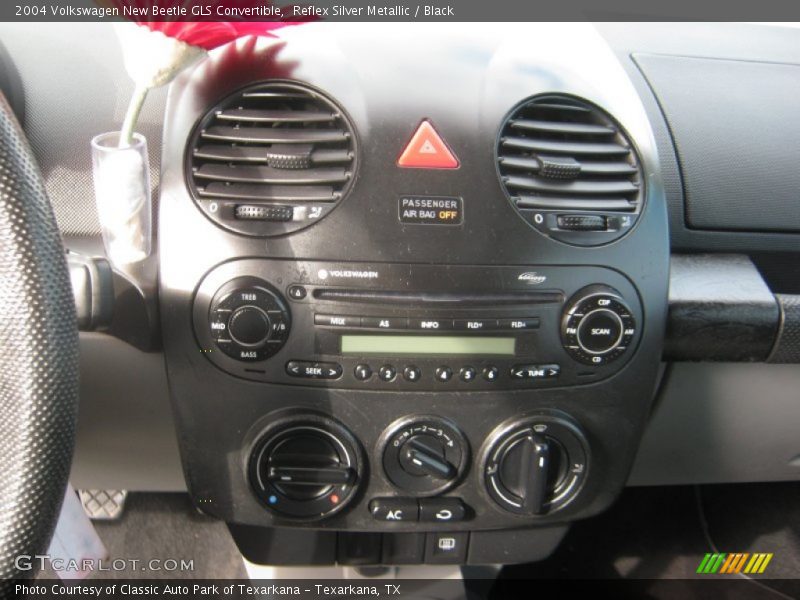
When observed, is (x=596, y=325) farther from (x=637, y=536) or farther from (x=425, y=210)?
(x=637, y=536)

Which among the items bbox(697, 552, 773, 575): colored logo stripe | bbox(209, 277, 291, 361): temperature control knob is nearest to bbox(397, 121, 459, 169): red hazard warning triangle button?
bbox(209, 277, 291, 361): temperature control knob

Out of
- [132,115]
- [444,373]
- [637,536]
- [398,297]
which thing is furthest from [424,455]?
[637,536]

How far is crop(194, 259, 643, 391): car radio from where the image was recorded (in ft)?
3.21

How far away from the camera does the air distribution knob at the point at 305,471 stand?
106cm

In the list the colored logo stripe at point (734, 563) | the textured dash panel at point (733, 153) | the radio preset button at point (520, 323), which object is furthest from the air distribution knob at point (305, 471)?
the colored logo stripe at point (734, 563)

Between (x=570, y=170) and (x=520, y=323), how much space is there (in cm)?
20

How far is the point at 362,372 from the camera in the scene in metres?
1.01

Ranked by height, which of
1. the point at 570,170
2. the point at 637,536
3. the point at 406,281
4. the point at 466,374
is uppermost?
the point at 570,170

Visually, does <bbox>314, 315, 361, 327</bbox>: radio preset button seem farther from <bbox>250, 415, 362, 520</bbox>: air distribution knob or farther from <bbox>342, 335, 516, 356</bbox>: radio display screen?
<bbox>250, 415, 362, 520</bbox>: air distribution knob

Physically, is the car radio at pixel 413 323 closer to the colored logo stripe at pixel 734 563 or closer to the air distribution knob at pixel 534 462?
the air distribution knob at pixel 534 462

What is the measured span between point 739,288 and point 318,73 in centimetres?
67

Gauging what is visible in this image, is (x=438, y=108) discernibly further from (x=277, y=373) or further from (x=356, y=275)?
(x=277, y=373)

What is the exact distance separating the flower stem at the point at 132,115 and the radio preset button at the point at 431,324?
398mm

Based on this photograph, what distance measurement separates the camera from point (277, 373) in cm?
101
